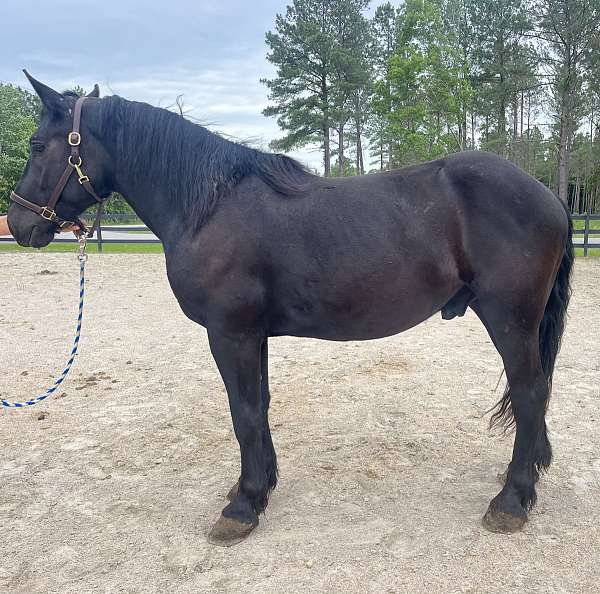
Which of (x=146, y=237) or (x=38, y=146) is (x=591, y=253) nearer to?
(x=38, y=146)

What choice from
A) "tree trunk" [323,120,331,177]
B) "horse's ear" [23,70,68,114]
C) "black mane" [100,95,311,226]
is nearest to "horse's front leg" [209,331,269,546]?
"black mane" [100,95,311,226]

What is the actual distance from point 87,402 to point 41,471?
1153 mm

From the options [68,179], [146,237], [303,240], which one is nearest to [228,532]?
[303,240]

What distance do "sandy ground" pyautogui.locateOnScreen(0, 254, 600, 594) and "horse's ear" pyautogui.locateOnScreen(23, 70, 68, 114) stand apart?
2153 mm

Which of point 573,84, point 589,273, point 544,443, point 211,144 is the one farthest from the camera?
point 573,84

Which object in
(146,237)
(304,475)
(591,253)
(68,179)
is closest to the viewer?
(68,179)

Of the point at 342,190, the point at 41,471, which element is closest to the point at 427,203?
the point at 342,190

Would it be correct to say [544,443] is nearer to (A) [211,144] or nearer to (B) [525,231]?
(B) [525,231]

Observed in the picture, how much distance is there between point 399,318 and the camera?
8.32 ft

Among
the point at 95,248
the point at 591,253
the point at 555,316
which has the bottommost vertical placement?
the point at 555,316

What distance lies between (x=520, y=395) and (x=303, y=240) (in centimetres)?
138

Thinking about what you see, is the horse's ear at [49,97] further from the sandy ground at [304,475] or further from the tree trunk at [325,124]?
the tree trunk at [325,124]

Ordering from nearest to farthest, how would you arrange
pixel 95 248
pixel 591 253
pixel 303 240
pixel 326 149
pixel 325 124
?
pixel 303 240, pixel 591 253, pixel 95 248, pixel 325 124, pixel 326 149

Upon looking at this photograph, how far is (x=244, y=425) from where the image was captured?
2539 millimetres
